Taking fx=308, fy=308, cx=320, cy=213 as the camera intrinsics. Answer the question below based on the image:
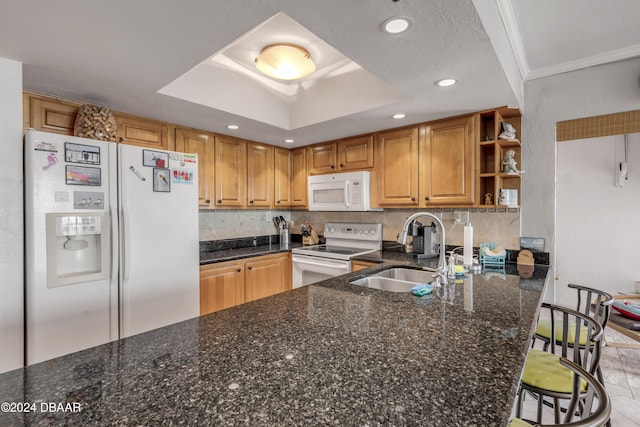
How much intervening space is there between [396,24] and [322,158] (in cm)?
229

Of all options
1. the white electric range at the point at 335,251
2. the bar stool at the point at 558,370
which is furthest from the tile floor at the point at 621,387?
the white electric range at the point at 335,251

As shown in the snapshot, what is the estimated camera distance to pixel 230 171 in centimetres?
316

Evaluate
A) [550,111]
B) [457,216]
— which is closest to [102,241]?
[457,216]

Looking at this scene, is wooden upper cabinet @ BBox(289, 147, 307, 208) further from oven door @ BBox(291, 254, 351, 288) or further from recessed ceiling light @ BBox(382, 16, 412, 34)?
recessed ceiling light @ BBox(382, 16, 412, 34)

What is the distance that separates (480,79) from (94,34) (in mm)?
2021

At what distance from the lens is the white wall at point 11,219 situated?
1579 mm

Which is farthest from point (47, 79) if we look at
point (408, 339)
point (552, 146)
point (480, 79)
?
point (552, 146)

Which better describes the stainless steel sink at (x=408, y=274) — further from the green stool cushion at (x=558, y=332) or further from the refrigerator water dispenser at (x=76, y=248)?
the refrigerator water dispenser at (x=76, y=248)

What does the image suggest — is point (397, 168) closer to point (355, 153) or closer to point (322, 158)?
point (355, 153)

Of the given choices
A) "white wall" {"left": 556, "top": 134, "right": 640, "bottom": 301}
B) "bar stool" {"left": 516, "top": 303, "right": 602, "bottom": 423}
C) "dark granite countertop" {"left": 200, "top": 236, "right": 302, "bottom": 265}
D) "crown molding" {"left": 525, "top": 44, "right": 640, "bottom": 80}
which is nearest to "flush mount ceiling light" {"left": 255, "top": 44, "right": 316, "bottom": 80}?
"dark granite countertop" {"left": 200, "top": 236, "right": 302, "bottom": 265}

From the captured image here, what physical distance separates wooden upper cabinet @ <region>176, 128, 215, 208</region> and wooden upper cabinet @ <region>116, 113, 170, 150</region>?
12cm

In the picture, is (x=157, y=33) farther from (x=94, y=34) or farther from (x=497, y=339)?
(x=497, y=339)

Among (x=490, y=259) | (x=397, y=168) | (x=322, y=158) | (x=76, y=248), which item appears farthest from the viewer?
(x=322, y=158)

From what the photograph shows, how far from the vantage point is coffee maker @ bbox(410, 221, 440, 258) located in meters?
2.84
